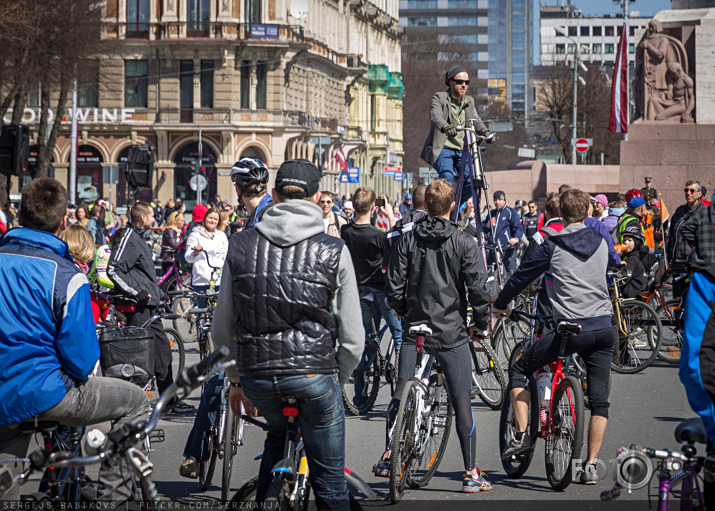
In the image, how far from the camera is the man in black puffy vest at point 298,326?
4.77m

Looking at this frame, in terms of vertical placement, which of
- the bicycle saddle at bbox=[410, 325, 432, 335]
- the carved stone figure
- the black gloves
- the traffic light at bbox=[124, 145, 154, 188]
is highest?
the carved stone figure

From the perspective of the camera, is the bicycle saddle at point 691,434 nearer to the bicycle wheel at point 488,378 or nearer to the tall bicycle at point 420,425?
the tall bicycle at point 420,425

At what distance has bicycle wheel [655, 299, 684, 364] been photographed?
13211 mm

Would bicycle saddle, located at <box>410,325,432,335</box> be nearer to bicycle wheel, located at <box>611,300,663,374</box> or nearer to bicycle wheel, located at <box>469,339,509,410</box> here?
bicycle wheel, located at <box>469,339,509,410</box>

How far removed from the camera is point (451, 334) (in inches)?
276

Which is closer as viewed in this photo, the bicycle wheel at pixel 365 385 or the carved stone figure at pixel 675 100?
the bicycle wheel at pixel 365 385

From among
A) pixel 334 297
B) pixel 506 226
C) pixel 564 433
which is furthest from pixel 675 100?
pixel 334 297

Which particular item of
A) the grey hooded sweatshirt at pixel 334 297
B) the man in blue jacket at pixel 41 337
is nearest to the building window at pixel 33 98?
the man in blue jacket at pixel 41 337

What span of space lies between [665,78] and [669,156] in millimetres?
2008

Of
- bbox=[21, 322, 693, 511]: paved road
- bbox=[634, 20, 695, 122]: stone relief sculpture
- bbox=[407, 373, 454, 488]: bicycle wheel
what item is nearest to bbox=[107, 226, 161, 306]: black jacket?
bbox=[21, 322, 693, 511]: paved road

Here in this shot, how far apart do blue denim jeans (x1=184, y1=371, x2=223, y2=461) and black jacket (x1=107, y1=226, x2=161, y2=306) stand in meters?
2.58

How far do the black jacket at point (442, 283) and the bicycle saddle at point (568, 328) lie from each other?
0.47m

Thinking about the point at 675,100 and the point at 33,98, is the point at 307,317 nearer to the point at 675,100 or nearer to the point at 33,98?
the point at 675,100

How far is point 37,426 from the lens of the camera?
4996mm
